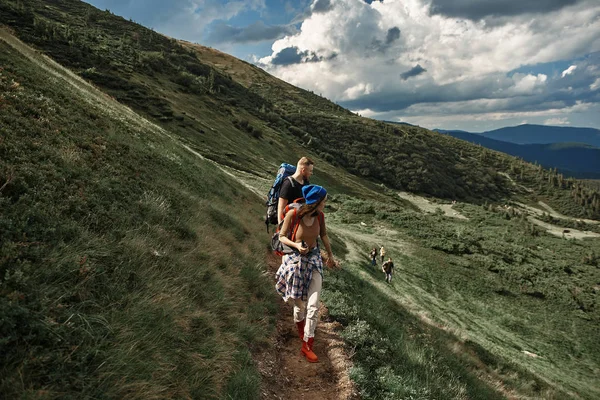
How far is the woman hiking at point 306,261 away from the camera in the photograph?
6.13 metres

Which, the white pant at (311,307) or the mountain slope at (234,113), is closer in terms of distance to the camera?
the white pant at (311,307)

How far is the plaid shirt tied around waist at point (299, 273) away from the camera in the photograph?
6.29 metres

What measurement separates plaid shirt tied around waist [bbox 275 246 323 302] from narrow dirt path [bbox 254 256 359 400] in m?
1.10

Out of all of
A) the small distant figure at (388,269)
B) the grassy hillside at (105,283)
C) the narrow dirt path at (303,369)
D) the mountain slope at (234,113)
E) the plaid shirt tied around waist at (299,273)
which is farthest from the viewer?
the mountain slope at (234,113)

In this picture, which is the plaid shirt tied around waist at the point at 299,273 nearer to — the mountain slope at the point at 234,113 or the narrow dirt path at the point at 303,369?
the narrow dirt path at the point at 303,369

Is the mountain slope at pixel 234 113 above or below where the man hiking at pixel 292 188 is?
above

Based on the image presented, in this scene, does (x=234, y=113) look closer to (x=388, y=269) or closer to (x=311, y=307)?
(x=388, y=269)

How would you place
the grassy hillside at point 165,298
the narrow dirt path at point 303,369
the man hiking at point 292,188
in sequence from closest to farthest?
the grassy hillside at point 165,298
the narrow dirt path at point 303,369
the man hiking at point 292,188

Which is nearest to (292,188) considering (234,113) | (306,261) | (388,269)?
(306,261)

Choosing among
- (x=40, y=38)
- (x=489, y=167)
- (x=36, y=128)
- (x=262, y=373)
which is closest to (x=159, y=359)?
(x=262, y=373)

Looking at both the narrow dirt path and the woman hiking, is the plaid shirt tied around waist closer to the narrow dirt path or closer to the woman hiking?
the woman hiking

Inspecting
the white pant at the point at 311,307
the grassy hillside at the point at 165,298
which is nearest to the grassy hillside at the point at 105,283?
the grassy hillside at the point at 165,298

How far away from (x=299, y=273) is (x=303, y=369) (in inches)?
68.0

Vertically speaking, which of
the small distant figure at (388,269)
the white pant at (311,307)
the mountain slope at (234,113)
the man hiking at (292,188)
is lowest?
the small distant figure at (388,269)
